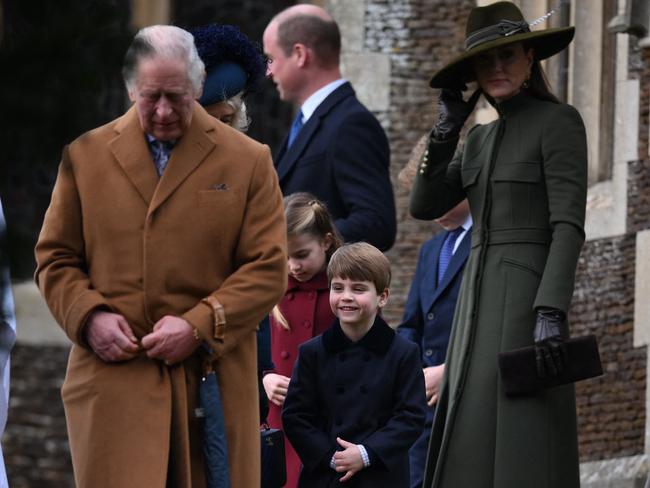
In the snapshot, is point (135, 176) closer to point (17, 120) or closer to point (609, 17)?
point (17, 120)

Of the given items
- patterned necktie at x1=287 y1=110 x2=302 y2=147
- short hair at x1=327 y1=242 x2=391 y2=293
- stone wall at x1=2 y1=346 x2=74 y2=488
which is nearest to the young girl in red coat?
short hair at x1=327 y1=242 x2=391 y2=293

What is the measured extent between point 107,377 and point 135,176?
538 millimetres

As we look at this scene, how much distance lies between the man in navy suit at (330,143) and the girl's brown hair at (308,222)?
611mm

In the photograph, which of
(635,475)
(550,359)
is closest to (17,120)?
(550,359)

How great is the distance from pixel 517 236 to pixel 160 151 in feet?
4.39

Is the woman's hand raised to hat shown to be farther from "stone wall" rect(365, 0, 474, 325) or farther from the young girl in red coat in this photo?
"stone wall" rect(365, 0, 474, 325)

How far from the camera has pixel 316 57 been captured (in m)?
6.86

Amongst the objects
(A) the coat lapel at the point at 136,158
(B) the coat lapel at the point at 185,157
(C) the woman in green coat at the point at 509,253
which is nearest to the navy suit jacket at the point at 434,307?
(C) the woman in green coat at the point at 509,253

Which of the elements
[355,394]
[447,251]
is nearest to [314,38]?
[447,251]

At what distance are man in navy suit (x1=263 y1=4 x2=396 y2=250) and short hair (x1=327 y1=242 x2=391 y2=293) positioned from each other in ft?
3.31

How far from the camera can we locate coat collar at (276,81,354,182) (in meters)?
6.45

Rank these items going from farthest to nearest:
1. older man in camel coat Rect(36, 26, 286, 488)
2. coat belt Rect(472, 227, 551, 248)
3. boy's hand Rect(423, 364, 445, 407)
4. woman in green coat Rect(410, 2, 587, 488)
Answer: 1. boy's hand Rect(423, 364, 445, 407)
2. coat belt Rect(472, 227, 551, 248)
3. woman in green coat Rect(410, 2, 587, 488)
4. older man in camel coat Rect(36, 26, 286, 488)

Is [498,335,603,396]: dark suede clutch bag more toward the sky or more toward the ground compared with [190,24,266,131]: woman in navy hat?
more toward the ground

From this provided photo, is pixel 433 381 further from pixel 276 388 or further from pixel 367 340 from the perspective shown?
pixel 367 340
